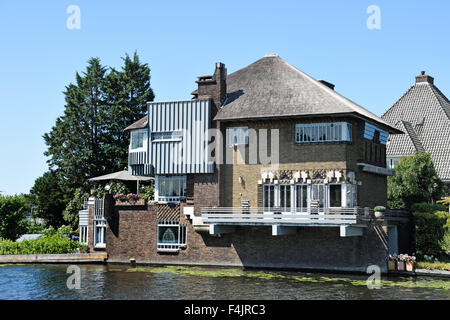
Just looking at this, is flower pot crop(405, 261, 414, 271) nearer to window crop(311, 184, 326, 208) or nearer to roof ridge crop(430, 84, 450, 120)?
window crop(311, 184, 326, 208)

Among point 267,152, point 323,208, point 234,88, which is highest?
point 234,88

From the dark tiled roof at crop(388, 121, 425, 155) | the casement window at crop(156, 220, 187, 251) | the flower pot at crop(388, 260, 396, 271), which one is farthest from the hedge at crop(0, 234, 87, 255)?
the dark tiled roof at crop(388, 121, 425, 155)

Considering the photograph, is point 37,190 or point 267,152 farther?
point 37,190

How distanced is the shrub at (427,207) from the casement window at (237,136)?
13.8 metres

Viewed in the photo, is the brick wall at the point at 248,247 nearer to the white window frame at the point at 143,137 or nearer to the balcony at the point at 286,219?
the balcony at the point at 286,219

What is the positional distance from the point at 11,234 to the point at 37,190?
1423 centimetres

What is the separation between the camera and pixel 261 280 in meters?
36.8

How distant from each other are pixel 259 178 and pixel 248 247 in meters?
4.60

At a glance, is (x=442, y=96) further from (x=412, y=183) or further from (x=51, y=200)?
(x=51, y=200)

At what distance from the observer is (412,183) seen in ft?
162

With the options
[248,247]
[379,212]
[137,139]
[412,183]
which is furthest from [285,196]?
[412,183]

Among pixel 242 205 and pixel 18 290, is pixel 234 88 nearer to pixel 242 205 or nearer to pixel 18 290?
pixel 242 205

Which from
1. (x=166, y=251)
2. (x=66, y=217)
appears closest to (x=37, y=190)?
(x=66, y=217)
